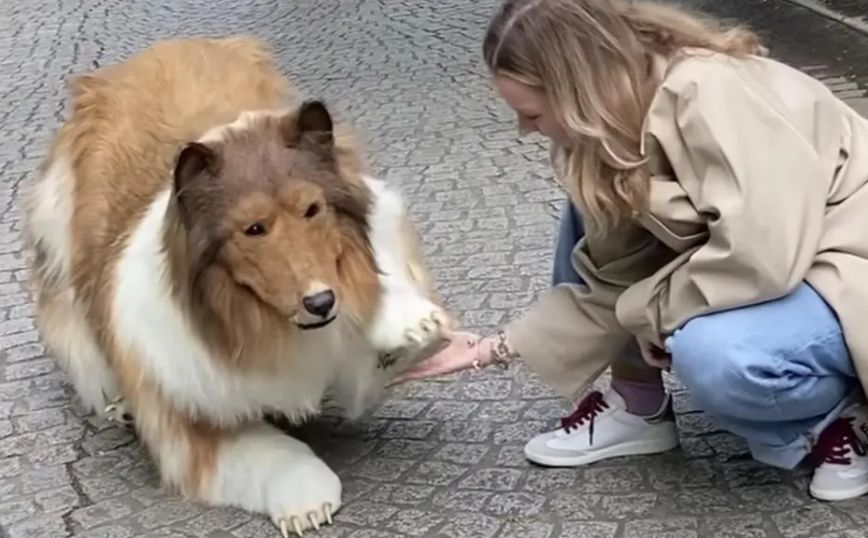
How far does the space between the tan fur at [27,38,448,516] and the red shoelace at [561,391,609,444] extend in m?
0.58

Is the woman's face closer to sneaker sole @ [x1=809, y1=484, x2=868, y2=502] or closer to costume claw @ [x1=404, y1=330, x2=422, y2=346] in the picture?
costume claw @ [x1=404, y1=330, x2=422, y2=346]

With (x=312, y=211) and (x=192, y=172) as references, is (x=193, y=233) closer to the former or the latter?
(x=192, y=172)

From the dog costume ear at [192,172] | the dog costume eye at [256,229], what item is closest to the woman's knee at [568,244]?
the dog costume eye at [256,229]

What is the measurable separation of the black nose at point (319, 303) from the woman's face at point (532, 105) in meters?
0.68

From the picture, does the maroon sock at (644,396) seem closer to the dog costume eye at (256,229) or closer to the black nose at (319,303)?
the black nose at (319,303)

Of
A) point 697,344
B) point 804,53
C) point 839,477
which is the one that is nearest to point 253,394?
point 697,344

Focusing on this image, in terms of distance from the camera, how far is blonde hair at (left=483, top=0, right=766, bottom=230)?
3365mm

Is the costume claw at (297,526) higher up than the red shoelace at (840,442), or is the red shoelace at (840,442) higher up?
the red shoelace at (840,442)

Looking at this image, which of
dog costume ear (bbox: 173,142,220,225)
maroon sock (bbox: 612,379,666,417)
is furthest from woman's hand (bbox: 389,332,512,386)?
dog costume ear (bbox: 173,142,220,225)

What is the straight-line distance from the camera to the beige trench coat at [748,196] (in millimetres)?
3201

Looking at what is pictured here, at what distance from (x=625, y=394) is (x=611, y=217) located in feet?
2.52

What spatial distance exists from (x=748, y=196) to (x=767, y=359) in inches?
16.2

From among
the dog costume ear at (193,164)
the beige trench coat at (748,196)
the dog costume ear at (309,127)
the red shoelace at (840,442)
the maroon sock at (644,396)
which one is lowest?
the maroon sock at (644,396)

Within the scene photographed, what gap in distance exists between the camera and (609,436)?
3.99 metres
